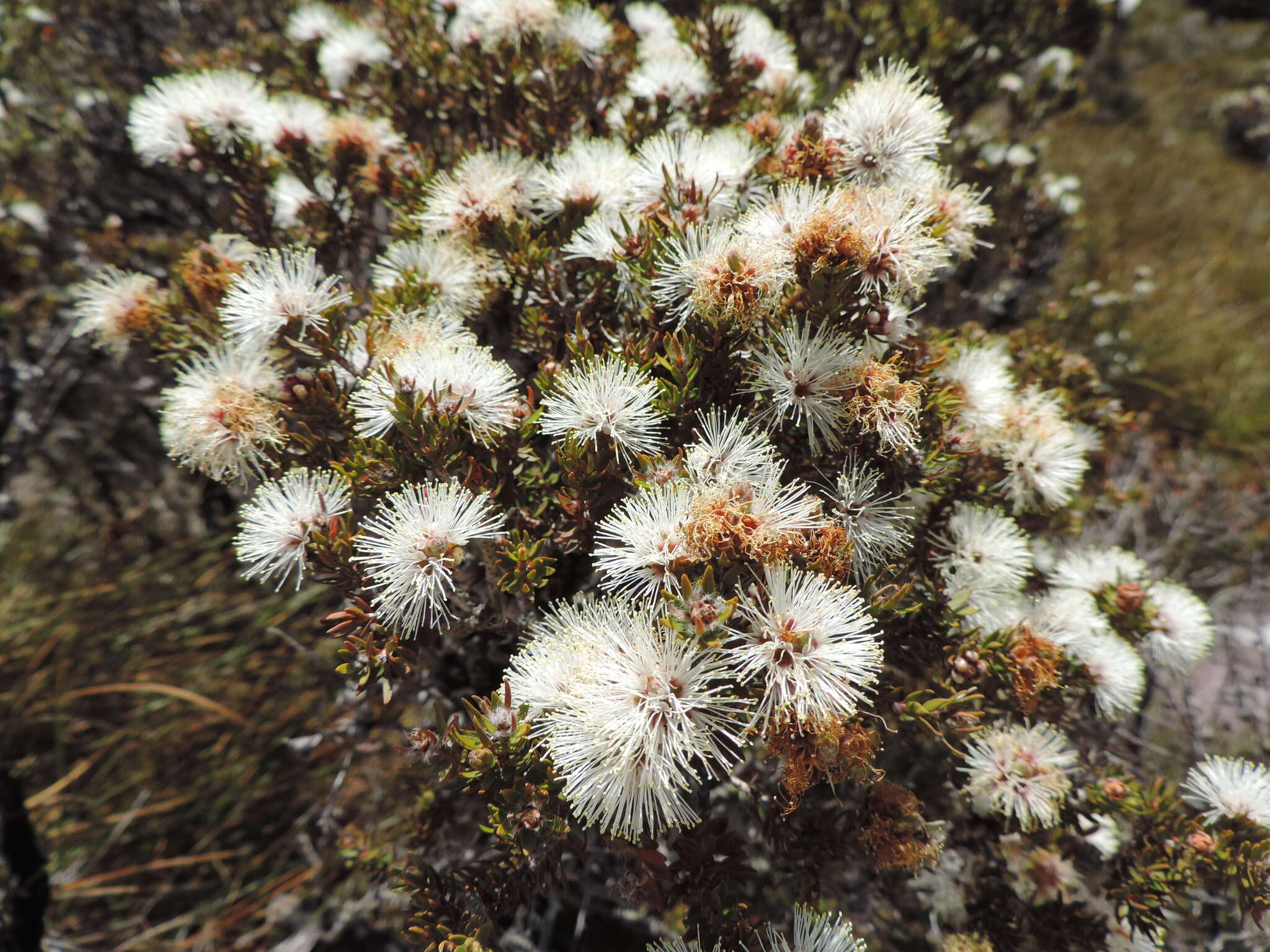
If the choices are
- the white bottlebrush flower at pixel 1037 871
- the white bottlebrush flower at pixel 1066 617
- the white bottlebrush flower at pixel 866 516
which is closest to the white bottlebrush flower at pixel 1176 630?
the white bottlebrush flower at pixel 1066 617

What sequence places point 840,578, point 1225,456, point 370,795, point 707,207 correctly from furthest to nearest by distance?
point 1225,456, point 370,795, point 707,207, point 840,578

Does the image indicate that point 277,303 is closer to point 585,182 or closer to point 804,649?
point 585,182

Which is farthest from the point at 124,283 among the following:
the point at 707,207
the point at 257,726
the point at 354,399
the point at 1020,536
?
the point at 1020,536

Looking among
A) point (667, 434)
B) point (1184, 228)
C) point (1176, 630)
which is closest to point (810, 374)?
point (667, 434)

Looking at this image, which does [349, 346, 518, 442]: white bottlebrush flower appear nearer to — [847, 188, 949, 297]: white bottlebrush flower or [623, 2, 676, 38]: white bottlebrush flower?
[847, 188, 949, 297]: white bottlebrush flower

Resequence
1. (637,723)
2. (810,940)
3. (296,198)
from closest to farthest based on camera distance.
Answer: (637,723), (810,940), (296,198)

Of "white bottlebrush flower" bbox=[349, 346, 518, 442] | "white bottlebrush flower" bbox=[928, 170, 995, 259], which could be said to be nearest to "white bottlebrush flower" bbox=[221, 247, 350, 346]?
"white bottlebrush flower" bbox=[349, 346, 518, 442]

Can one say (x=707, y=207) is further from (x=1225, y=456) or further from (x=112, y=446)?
(x=1225, y=456)

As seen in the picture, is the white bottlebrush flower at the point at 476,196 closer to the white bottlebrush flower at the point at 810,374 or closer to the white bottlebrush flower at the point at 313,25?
the white bottlebrush flower at the point at 810,374
